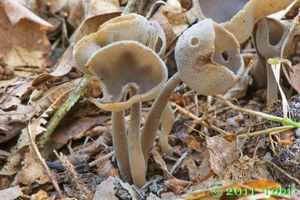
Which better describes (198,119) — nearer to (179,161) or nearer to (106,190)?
(179,161)

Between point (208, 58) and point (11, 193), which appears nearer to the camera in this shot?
point (208, 58)

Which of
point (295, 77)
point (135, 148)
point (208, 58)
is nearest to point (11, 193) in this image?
point (135, 148)

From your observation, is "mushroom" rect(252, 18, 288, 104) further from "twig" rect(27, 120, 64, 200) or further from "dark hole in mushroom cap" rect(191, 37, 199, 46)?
"twig" rect(27, 120, 64, 200)

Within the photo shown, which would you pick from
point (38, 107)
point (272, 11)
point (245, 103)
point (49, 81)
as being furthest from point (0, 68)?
point (272, 11)

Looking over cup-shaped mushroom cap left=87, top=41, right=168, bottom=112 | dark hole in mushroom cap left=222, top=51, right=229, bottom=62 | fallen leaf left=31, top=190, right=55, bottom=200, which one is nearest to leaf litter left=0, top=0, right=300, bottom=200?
fallen leaf left=31, top=190, right=55, bottom=200

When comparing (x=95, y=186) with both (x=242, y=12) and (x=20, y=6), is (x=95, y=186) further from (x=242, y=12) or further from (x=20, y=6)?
(x=20, y=6)

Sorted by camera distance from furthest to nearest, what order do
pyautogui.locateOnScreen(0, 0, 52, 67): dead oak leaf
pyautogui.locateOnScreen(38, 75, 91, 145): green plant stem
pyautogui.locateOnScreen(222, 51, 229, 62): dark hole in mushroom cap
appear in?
pyautogui.locateOnScreen(0, 0, 52, 67): dead oak leaf, pyautogui.locateOnScreen(38, 75, 91, 145): green plant stem, pyautogui.locateOnScreen(222, 51, 229, 62): dark hole in mushroom cap

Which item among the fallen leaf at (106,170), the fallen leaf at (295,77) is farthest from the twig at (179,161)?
the fallen leaf at (295,77)
